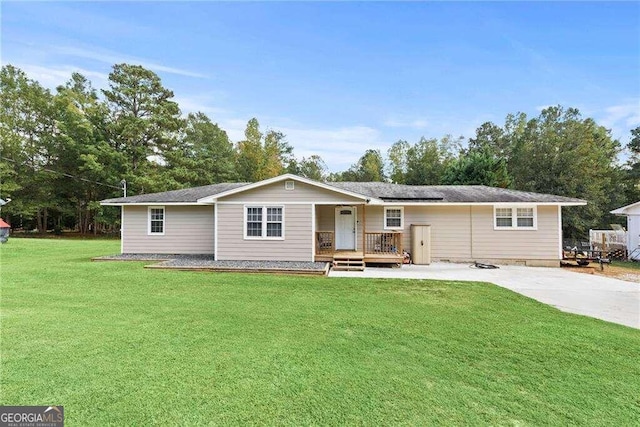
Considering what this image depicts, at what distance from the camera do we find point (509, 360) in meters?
3.71

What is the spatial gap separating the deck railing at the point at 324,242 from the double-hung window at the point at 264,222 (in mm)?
1434

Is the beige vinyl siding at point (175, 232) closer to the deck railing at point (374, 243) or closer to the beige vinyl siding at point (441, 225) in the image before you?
the deck railing at point (374, 243)

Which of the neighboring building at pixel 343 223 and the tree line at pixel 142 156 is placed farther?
the tree line at pixel 142 156

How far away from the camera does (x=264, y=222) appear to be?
11617 millimetres

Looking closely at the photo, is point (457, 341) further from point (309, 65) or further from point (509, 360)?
point (309, 65)

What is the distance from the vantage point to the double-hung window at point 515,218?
479 inches

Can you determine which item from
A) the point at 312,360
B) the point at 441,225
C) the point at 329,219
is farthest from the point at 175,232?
the point at 312,360

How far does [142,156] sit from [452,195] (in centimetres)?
2691

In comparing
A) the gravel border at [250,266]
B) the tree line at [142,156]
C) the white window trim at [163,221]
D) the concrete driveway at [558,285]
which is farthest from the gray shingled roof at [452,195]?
the tree line at [142,156]

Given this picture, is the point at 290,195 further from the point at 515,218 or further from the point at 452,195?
the point at 515,218

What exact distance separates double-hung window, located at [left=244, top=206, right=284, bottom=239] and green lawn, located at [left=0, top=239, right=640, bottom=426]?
16.5 ft

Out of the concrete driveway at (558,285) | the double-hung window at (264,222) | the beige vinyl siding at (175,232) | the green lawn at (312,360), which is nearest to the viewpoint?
the green lawn at (312,360)

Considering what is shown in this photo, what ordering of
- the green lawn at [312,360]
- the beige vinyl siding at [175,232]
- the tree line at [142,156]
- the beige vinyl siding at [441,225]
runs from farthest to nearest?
the tree line at [142,156], the beige vinyl siding at [175,232], the beige vinyl siding at [441,225], the green lawn at [312,360]

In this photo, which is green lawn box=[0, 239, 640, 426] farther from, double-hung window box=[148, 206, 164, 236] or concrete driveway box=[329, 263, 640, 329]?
double-hung window box=[148, 206, 164, 236]
